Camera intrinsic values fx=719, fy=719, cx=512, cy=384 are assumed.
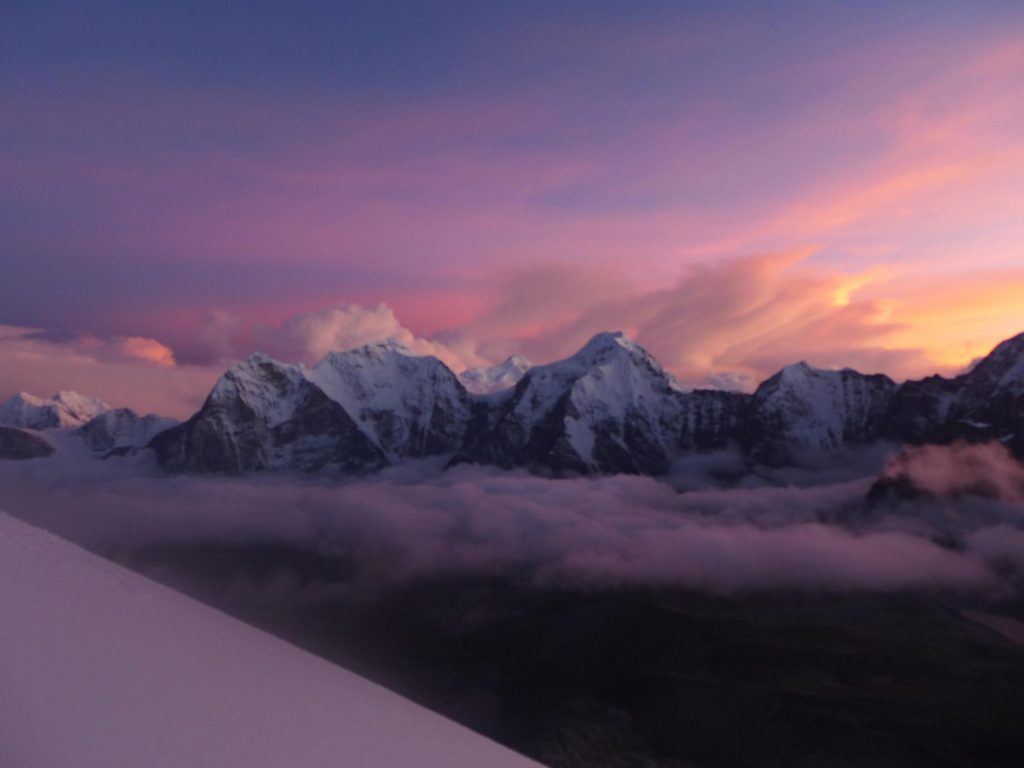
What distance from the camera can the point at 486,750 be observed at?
542 inches

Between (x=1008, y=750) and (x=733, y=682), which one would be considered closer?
(x=1008, y=750)

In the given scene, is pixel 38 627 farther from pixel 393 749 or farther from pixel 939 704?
pixel 939 704

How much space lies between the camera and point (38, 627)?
1196 centimetres

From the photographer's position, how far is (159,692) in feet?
37.9

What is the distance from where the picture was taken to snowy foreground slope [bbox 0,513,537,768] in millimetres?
9773

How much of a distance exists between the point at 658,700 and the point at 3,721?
689 ft

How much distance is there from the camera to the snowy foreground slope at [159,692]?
977 cm

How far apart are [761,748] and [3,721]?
181861mm

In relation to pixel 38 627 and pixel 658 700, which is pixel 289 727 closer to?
pixel 38 627

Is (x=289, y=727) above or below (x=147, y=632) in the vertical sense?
below

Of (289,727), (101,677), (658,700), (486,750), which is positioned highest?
(101,677)

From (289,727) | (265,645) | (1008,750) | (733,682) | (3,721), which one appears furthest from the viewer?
(733,682)

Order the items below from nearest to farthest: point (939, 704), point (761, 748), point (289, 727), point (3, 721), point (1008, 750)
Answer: point (3, 721) < point (289, 727) < point (1008, 750) < point (761, 748) < point (939, 704)

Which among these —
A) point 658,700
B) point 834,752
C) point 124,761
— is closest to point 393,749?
point 124,761
